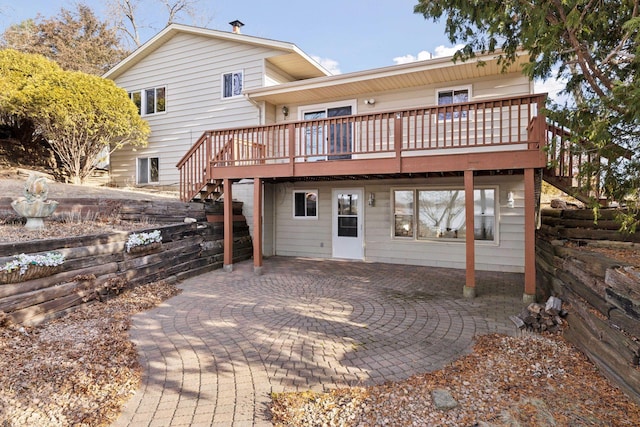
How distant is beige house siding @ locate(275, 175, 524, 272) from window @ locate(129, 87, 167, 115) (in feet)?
18.4

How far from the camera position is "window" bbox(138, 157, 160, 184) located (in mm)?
12375

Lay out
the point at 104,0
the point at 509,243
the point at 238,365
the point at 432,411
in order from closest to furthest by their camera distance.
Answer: the point at 432,411
the point at 238,365
the point at 509,243
the point at 104,0

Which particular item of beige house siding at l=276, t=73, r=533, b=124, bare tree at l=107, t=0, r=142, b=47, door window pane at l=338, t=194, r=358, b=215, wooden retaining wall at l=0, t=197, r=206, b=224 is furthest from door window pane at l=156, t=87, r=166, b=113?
bare tree at l=107, t=0, r=142, b=47

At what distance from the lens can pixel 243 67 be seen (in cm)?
1067

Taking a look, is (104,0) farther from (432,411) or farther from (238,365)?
(432,411)

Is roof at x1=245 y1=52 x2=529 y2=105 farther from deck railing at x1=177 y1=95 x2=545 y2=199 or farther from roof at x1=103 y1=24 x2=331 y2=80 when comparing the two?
roof at x1=103 y1=24 x2=331 y2=80

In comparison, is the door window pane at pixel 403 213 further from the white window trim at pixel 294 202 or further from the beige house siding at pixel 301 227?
the white window trim at pixel 294 202

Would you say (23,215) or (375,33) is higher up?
(375,33)

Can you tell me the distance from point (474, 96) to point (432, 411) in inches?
303

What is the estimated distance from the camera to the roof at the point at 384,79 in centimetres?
776

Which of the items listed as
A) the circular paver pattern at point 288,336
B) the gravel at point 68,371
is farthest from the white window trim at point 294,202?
the gravel at point 68,371

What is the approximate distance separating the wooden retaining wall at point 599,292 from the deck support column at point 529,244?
0.21m

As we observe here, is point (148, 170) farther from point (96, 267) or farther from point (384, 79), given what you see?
point (384, 79)

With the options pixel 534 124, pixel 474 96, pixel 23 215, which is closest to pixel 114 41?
pixel 23 215
